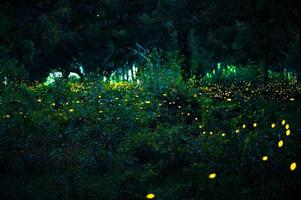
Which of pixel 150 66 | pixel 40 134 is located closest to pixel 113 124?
pixel 40 134

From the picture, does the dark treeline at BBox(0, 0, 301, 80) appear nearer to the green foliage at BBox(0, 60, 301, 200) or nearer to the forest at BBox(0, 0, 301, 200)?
the forest at BBox(0, 0, 301, 200)

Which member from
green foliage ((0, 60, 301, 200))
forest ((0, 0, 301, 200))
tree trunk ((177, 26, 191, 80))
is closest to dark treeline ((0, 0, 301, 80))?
tree trunk ((177, 26, 191, 80))

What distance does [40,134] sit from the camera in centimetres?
809

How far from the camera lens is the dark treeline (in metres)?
19.6

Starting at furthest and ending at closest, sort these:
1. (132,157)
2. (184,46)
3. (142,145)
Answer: (184,46), (142,145), (132,157)

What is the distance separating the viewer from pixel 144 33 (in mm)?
40562

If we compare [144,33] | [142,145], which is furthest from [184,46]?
[144,33]

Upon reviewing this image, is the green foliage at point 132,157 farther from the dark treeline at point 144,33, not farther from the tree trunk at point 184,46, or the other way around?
the tree trunk at point 184,46

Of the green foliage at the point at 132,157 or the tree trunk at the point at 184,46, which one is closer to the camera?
the green foliage at the point at 132,157

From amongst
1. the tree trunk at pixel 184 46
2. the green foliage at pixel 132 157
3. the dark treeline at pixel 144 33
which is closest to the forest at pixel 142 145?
the green foliage at pixel 132 157

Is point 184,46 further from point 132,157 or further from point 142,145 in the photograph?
point 132,157

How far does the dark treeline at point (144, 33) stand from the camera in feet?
64.4

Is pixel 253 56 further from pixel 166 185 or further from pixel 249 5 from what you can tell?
pixel 166 185

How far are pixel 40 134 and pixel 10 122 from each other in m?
0.76
